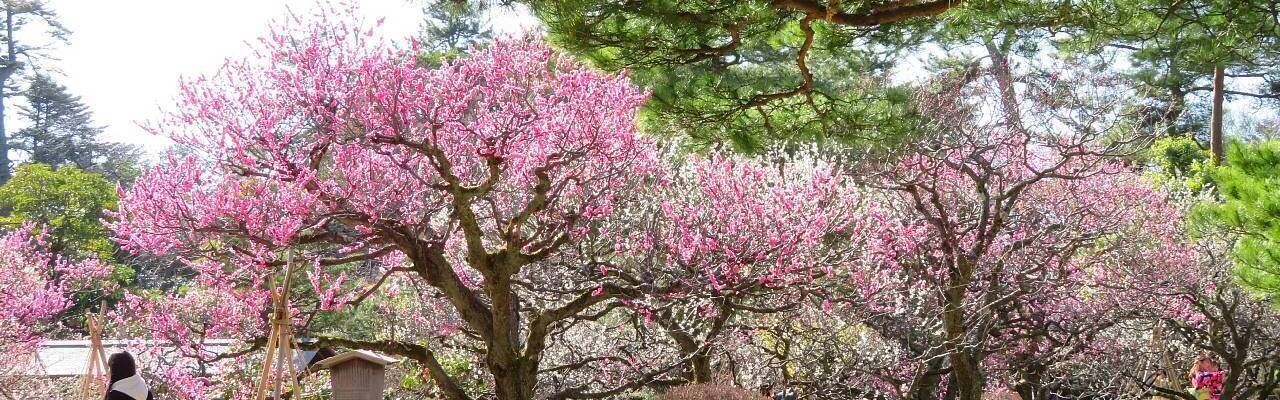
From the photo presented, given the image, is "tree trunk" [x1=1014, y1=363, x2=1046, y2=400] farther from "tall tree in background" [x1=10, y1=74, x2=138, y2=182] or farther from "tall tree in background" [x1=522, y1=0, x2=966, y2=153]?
"tall tree in background" [x1=10, y1=74, x2=138, y2=182]

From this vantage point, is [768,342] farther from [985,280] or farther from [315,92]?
[315,92]

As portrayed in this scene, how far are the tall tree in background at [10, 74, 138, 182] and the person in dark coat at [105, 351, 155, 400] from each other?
85.8 feet

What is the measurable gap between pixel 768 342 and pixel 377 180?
11.8 ft

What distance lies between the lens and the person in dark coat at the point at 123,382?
3965 mm

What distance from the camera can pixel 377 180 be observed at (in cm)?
477

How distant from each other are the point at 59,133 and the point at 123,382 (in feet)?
91.6

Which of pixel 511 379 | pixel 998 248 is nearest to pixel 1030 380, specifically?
pixel 998 248

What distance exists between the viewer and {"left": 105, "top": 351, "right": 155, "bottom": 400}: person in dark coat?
3965 mm

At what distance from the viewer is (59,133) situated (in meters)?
28.0

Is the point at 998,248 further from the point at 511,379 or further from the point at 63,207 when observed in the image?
the point at 63,207

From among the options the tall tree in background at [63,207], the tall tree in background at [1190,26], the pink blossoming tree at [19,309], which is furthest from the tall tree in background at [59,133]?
the tall tree in background at [1190,26]

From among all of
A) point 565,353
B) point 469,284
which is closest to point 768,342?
point 565,353

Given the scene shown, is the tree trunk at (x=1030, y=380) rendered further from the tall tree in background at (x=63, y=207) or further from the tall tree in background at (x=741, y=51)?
the tall tree in background at (x=63, y=207)

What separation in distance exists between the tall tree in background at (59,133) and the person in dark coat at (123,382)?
26.1 meters
